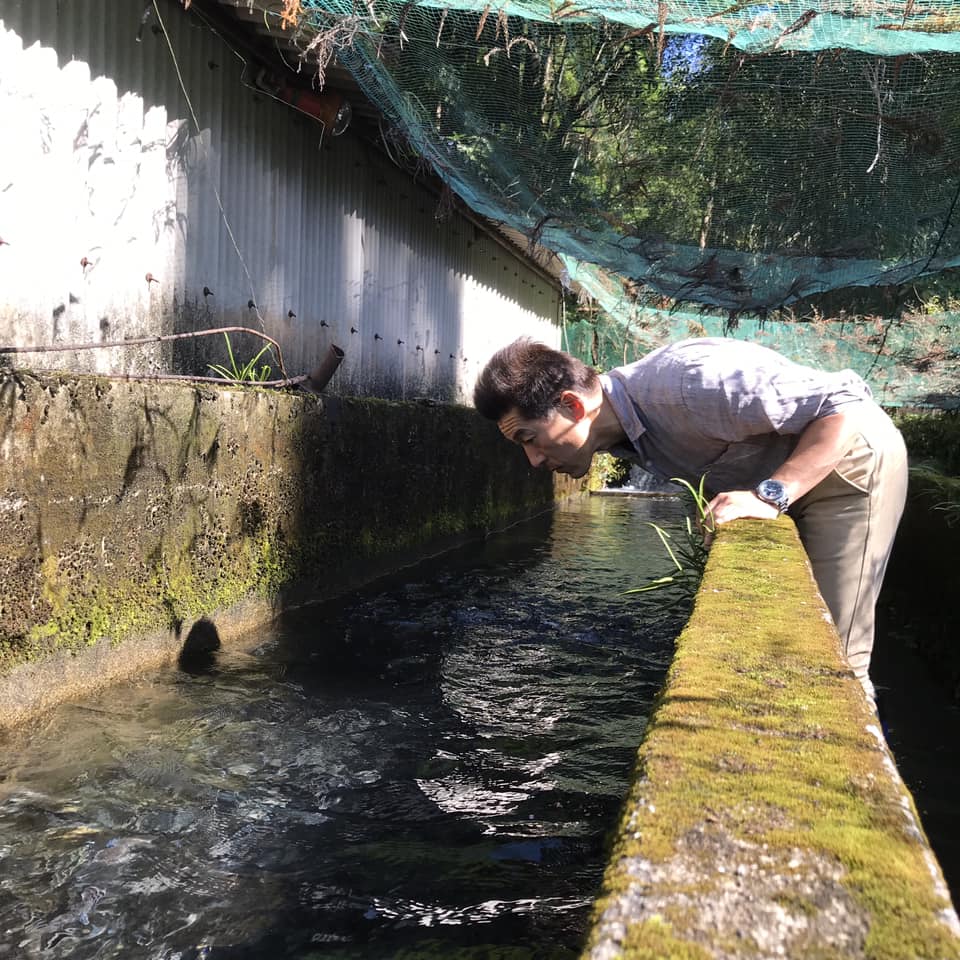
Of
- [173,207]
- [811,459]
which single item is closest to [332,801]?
[811,459]

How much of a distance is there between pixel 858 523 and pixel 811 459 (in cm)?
46

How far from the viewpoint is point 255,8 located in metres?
5.86

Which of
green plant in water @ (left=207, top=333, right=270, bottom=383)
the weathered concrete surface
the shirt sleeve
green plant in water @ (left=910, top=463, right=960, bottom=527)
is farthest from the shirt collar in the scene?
green plant in water @ (left=207, top=333, right=270, bottom=383)

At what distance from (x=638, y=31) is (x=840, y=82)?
1372 millimetres

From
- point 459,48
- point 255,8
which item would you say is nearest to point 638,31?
point 459,48

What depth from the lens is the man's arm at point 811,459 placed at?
263 centimetres

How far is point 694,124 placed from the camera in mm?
6105

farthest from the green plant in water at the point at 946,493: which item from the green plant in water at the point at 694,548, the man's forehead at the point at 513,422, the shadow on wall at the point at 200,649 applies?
the shadow on wall at the point at 200,649

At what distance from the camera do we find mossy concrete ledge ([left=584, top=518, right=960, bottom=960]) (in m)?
0.84

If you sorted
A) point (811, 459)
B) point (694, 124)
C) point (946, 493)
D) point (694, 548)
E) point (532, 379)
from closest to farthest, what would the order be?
point (811, 459) → point (532, 379) → point (694, 548) → point (946, 493) → point (694, 124)

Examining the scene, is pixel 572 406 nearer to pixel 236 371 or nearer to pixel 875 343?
pixel 236 371

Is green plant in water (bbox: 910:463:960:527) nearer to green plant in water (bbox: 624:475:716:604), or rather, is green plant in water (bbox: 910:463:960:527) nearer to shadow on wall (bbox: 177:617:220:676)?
green plant in water (bbox: 624:475:716:604)

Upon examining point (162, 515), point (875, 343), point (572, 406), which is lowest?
point (162, 515)

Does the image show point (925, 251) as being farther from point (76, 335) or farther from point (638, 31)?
point (76, 335)
